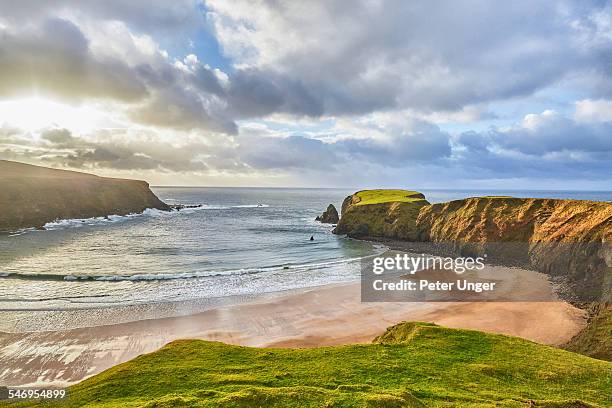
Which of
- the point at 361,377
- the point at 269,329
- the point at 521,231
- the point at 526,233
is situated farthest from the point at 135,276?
the point at 526,233

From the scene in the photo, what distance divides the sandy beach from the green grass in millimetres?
8154

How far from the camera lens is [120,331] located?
21.8 meters

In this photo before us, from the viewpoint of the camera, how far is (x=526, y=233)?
133 feet

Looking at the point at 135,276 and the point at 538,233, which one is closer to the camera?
the point at 135,276

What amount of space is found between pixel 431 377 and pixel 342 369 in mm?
2691

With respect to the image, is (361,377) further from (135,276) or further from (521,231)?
(521,231)

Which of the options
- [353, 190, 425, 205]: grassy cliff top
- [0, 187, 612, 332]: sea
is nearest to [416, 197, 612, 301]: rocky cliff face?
[353, 190, 425, 205]: grassy cliff top

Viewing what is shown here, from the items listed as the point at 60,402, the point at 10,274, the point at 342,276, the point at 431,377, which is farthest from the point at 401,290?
the point at 10,274

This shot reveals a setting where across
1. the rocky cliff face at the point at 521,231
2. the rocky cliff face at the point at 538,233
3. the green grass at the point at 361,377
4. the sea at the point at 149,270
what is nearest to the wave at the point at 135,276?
the sea at the point at 149,270

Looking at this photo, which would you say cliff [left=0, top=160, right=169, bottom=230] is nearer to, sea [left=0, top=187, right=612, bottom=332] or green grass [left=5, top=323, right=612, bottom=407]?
sea [left=0, top=187, right=612, bottom=332]

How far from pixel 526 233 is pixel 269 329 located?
3418 cm

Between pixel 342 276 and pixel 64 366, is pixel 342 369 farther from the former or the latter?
pixel 342 276

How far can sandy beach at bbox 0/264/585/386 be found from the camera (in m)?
17.8

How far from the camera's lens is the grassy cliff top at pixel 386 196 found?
6569 centimetres
